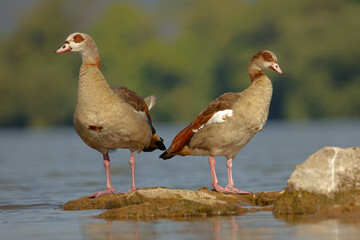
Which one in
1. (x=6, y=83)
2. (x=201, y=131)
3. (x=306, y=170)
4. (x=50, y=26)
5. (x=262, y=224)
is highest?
(x=50, y=26)

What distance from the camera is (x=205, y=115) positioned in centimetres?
1037

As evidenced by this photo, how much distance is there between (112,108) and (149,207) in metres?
1.85

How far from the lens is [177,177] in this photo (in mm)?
17016

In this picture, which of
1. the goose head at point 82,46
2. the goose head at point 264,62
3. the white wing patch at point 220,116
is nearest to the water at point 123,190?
the white wing patch at point 220,116

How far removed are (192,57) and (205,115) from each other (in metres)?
70.7

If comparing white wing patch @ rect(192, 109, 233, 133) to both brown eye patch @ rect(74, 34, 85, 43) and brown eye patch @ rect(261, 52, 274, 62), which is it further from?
brown eye patch @ rect(74, 34, 85, 43)

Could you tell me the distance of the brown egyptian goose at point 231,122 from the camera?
→ 393 inches

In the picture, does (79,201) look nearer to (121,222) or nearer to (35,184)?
(121,222)

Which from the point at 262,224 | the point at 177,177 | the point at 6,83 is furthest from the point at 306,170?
the point at 6,83

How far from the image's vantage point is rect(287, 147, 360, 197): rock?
27.2 ft

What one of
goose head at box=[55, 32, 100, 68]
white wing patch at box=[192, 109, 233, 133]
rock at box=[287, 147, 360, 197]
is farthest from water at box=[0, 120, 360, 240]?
goose head at box=[55, 32, 100, 68]

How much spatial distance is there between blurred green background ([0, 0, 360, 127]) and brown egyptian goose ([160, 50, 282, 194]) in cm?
4876

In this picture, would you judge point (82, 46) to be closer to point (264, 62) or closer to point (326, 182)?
point (264, 62)

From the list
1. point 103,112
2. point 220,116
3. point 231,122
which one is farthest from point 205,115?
point 103,112
